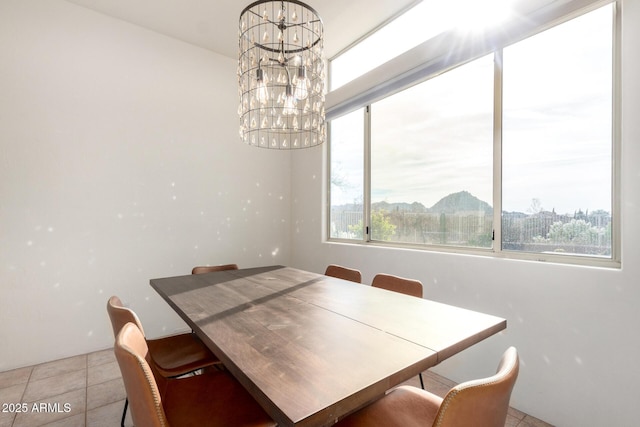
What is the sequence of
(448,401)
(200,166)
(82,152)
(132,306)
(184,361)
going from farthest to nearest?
(200,166) → (132,306) → (82,152) → (184,361) → (448,401)

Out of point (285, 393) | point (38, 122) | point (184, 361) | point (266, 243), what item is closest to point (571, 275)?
point (285, 393)

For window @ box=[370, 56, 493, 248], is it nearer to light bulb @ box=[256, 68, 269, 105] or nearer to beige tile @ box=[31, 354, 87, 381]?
light bulb @ box=[256, 68, 269, 105]

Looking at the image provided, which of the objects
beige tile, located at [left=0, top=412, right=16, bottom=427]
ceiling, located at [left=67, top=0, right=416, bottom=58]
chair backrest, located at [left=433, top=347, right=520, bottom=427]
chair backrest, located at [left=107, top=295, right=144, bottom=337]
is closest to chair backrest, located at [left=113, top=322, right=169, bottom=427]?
chair backrest, located at [left=107, top=295, right=144, bottom=337]

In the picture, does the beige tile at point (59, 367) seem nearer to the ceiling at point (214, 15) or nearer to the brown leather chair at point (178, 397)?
the brown leather chair at point (178, 397)

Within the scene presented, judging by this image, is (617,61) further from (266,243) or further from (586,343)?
(266,243)

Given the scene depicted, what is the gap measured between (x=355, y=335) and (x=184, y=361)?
3.47 feet

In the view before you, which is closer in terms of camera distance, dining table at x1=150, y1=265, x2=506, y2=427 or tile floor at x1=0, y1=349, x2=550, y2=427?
dining table at x1=150, y1=265, x2=506, y2=427

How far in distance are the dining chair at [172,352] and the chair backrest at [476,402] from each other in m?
1.27

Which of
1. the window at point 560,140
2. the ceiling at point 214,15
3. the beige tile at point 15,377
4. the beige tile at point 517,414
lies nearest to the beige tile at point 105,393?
the beige tile at point 15,377

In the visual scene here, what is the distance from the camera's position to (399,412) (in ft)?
3.79

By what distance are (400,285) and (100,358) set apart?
8.96ft

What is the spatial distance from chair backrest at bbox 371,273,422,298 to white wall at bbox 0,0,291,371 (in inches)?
86.8

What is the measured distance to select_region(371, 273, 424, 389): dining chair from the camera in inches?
75.7

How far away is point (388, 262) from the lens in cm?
283
